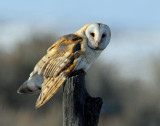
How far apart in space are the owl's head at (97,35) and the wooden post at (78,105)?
1.16 meters

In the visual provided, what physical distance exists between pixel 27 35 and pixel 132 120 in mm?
11385

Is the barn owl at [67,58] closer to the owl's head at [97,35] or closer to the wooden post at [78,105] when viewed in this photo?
the owl's head at [97,35]

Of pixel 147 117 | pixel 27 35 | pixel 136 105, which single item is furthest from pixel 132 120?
pixel 27 35

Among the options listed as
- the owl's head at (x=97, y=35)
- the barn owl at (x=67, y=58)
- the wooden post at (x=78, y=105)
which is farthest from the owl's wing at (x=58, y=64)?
the wooden post at (x=78, y=105)

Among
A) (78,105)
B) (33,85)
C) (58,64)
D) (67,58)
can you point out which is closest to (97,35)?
(67,58)

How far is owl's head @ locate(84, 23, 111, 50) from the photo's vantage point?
9.20 meters

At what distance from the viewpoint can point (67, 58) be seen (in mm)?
9070

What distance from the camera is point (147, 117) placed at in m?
24.4

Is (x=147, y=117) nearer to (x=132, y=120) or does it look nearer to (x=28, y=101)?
(x=132, y=120)

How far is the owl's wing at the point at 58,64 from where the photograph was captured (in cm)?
874

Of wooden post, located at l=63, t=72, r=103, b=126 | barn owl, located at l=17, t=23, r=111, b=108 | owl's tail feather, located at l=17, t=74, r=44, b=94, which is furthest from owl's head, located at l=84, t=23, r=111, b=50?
wooden post, located at l=63, t=72, r=103, b=126

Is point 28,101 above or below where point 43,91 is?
below

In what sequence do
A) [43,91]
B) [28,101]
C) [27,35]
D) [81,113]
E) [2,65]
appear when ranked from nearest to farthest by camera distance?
[81,113], [43,91], [28,101], [2,65], [27,35]

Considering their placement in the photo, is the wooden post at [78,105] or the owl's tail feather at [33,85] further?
the owl's tail feather at [33,85]
